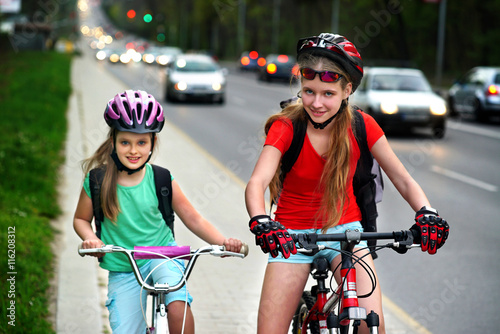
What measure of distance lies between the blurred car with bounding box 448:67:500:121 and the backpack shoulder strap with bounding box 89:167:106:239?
62.5 ft

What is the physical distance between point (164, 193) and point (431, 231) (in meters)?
1.31

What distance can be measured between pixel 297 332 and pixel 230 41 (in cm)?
9892

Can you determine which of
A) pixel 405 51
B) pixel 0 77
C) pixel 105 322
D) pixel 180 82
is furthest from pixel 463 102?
pixel 405 51

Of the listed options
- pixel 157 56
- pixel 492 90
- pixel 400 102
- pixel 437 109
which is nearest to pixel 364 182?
pixel 400 102

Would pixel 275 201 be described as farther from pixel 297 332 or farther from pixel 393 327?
pixel 393 327

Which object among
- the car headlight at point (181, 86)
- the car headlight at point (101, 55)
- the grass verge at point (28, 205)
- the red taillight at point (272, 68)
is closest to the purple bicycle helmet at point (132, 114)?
the grass verge at point (28, 205)

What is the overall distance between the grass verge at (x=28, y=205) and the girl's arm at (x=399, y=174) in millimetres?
2424

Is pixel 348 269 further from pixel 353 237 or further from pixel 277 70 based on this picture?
pixel 277 70

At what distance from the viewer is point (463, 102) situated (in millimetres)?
22031

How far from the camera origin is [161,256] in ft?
10.1

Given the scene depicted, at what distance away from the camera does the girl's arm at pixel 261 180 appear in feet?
10.1

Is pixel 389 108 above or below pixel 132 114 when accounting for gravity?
above

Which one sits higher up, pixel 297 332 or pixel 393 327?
pixel 297 332

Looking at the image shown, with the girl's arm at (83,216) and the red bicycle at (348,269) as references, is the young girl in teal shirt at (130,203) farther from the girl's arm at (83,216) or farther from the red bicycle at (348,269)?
the red bicycle at (348,269)
